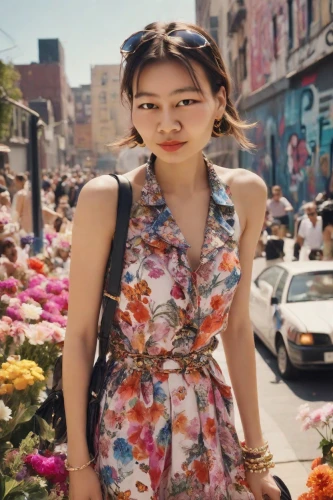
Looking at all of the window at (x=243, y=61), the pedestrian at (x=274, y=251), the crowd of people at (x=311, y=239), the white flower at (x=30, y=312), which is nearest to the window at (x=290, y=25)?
the window at (x=243, y=61)

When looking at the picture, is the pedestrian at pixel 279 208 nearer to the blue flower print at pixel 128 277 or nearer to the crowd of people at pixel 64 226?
the crowd of people at pixel 64 226

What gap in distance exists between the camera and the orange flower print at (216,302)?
5.81ft

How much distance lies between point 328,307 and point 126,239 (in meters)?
5.99

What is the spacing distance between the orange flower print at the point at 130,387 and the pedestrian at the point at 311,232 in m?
10.4

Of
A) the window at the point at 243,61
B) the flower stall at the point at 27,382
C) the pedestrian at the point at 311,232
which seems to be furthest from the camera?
the window at the point at 243,61

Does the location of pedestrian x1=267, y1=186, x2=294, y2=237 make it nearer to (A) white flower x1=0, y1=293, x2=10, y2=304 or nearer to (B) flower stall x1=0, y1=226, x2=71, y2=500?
(B) flower stall x1=0, y1=226, x2=71, y2=500

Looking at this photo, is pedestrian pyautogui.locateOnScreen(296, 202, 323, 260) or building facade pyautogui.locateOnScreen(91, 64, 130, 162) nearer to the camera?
pedestrian pyautogui.locateOnScreen(296, 202, 323, 260)

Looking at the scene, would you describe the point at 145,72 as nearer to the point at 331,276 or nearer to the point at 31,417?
the point at 31,417

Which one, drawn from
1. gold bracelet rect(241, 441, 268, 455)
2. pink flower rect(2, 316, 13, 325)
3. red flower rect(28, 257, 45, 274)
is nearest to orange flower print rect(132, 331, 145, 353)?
gold bracelet rect(241, 441, 268, 455)

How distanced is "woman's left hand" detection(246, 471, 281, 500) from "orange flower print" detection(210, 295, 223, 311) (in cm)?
52

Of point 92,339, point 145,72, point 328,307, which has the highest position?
point 145,72

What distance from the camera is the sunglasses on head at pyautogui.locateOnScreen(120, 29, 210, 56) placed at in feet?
5.81

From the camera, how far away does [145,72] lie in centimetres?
175

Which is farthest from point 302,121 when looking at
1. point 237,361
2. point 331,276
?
point 237,361
